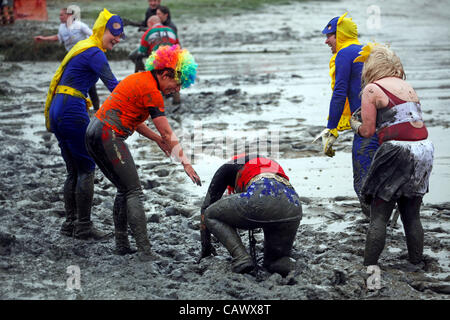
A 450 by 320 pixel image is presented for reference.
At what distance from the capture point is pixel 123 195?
5.52m

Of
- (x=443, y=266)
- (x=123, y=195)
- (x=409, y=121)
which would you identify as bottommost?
(x=443, y=266)

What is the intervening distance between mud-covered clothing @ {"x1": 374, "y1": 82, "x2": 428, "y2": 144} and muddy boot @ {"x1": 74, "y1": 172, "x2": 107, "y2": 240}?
275 centimetres

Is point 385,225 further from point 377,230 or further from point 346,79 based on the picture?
A: point 346,79

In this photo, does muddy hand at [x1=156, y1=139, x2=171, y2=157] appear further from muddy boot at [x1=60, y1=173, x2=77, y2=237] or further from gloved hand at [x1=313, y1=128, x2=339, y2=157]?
gloved hand at [x1=313, y1=128, x2=339, y2=157]

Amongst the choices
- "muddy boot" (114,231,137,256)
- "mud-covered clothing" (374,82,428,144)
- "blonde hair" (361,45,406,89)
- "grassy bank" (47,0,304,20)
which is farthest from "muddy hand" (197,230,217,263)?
"grassy bank" (47,0,304,20)

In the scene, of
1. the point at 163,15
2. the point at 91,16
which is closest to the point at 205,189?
the point at 163,15

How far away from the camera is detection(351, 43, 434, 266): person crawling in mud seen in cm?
495

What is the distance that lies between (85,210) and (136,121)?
118 cm

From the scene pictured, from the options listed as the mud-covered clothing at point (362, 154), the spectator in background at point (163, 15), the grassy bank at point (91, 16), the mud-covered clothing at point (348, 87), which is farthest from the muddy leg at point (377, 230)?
the grassy bank at point (91, 16)

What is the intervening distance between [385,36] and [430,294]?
1586 centimetres

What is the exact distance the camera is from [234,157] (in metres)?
5.47

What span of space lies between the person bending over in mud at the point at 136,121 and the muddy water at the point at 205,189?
50 centimetres

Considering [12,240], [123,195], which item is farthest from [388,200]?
[12,240]

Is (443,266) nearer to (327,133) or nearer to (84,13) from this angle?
(327,133)
